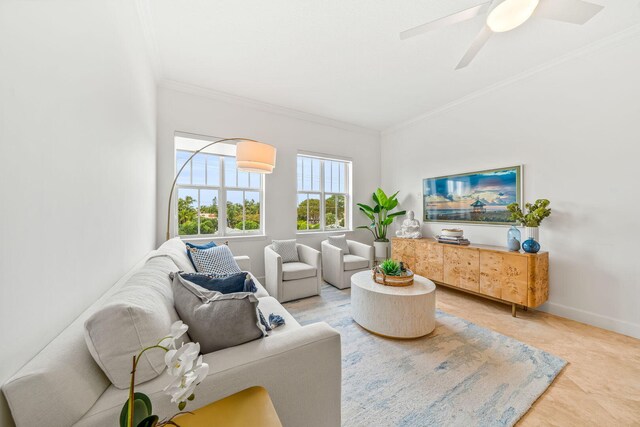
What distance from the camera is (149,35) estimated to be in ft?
7.55

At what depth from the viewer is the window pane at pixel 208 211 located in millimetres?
3553

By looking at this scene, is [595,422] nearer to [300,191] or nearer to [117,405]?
[117,405]

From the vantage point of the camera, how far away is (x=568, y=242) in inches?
104

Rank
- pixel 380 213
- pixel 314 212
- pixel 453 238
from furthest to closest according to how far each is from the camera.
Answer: pixel 380 213
pixel 314 212
pixel 453 238

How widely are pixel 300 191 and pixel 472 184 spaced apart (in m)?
2.76

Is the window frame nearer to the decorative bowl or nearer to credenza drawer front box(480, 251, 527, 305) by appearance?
the decorative bowl

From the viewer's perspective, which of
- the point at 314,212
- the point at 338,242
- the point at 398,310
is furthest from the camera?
the point at 314,212

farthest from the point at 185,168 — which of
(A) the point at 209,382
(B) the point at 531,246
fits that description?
(B) the point at 531,246

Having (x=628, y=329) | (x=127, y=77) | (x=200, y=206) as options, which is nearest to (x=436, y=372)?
(x=628, y=329)

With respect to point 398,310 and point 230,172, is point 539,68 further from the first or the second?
point 230,172

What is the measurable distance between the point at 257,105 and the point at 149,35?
158 cm

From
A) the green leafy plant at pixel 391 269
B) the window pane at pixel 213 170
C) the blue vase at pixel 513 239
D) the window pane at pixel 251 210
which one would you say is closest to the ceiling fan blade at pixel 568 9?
the blue vase at pixel 513 239

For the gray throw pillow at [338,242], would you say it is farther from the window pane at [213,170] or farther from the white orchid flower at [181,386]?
the white orchid flower at [181,386]

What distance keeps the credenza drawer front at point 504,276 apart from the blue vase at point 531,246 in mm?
148
